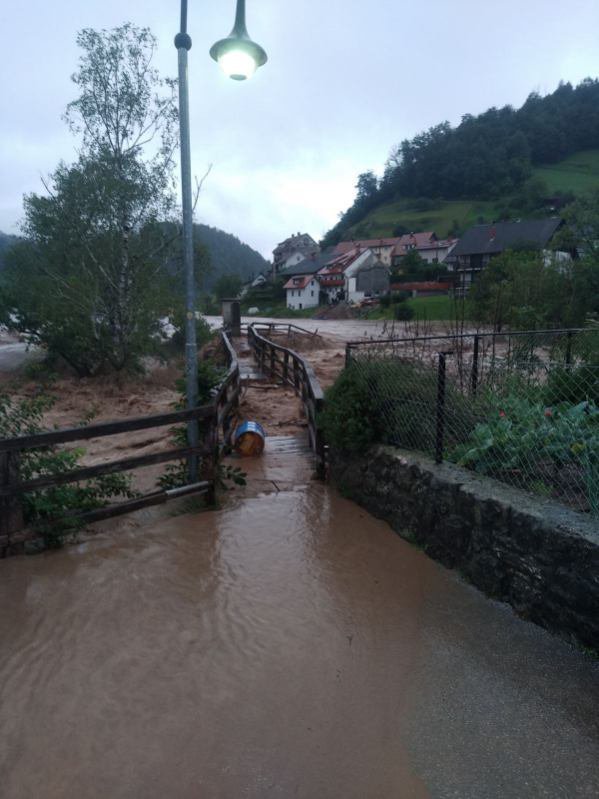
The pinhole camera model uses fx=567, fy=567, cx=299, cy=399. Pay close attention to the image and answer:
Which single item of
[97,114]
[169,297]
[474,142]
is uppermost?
[474,142]

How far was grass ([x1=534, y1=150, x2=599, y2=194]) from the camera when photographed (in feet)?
335

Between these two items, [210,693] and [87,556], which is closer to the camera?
[210,693]

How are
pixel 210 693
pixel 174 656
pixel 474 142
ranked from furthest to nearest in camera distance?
pixel 474 142 → pixel 174 656 → pixel 210 693

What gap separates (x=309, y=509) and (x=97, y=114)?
17234 millimetres

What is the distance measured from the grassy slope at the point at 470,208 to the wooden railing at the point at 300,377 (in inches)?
3538

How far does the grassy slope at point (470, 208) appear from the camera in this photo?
102 meters

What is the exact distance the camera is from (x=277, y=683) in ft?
10.9

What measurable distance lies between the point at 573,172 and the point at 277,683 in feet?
423

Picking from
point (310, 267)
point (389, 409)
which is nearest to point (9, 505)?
point (389, 409)

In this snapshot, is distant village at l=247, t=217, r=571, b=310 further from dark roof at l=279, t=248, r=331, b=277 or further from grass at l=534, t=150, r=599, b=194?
grass at l=534, t=150, r=599, b=194

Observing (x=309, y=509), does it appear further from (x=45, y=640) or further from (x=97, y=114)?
(x=97, y=114)

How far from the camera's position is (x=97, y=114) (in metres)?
18.2

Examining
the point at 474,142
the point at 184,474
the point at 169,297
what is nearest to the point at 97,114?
the point at 169,297

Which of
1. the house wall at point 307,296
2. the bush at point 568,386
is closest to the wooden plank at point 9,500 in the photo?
the bush at point 568,386
